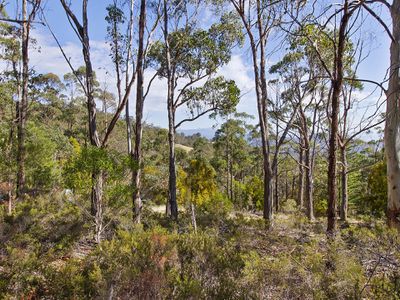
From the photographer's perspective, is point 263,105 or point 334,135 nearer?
point 334,135

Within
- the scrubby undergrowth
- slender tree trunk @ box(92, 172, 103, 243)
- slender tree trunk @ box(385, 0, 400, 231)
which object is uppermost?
slender tree trunk @ box(385, 0, 400, 231)

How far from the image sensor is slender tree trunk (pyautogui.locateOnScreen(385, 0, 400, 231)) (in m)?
2.72

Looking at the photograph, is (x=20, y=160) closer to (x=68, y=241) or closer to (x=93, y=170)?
(x=68, y=241)

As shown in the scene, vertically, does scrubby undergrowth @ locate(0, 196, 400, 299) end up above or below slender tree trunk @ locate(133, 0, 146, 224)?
below

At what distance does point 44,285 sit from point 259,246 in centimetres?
303

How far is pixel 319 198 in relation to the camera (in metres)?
25.8

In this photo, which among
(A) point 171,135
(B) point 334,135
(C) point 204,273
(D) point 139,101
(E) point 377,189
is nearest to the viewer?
(C) point 204,273

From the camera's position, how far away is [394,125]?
2783 mm

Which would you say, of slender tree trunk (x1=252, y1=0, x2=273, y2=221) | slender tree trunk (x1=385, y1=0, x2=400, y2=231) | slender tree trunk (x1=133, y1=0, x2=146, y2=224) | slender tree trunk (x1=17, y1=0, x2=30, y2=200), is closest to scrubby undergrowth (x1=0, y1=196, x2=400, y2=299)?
slender tree trunk (x1=385, y1=0, x2=400, y2=231)

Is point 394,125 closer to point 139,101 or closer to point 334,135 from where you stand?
point 334,135

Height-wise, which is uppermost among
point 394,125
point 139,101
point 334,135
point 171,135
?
point 139,101

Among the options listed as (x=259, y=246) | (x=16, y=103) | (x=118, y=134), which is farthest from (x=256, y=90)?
(x=118, y=134)

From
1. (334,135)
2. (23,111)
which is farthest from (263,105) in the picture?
(23,111)

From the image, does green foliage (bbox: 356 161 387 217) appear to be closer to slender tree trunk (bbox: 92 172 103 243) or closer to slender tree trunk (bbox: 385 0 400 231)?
slender tree trunk (bbox: 385 0 400 231)
